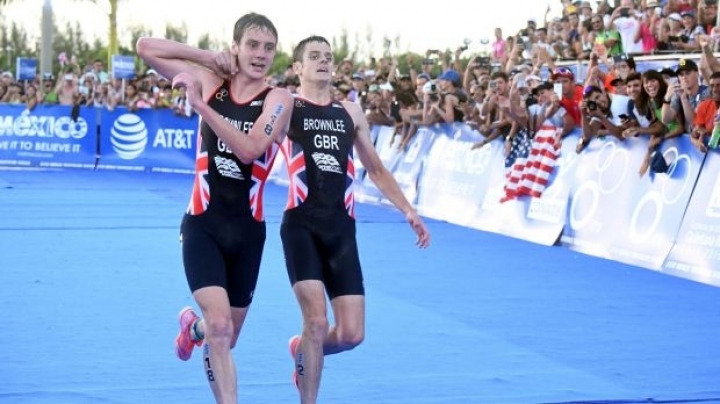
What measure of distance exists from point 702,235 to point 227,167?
770 cm

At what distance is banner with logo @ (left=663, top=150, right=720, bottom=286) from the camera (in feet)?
39.4

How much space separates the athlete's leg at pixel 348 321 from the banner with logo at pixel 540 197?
29.3 ft

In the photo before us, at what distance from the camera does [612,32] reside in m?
19.0

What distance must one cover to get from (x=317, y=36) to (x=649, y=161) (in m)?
7.82

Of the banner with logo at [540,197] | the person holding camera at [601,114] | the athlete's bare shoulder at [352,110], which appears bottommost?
the banner with logo at [540,197]

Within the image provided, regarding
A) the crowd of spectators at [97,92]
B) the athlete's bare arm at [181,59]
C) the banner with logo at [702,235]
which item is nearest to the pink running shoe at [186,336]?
the athlete's bare arm at [181,59]

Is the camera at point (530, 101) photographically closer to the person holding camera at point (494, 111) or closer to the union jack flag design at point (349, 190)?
the person holding camera at point (494, 111)

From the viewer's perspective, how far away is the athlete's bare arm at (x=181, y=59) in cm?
583

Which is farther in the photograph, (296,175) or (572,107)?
(572,107)

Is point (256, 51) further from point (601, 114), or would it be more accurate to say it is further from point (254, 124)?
point (601, 114)

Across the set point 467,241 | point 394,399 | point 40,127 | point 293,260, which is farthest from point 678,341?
point 40,127

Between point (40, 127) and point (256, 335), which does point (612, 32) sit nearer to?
point (256, 335)

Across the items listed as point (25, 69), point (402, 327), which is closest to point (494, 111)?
point (402, 327)

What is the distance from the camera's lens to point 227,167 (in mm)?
5848
